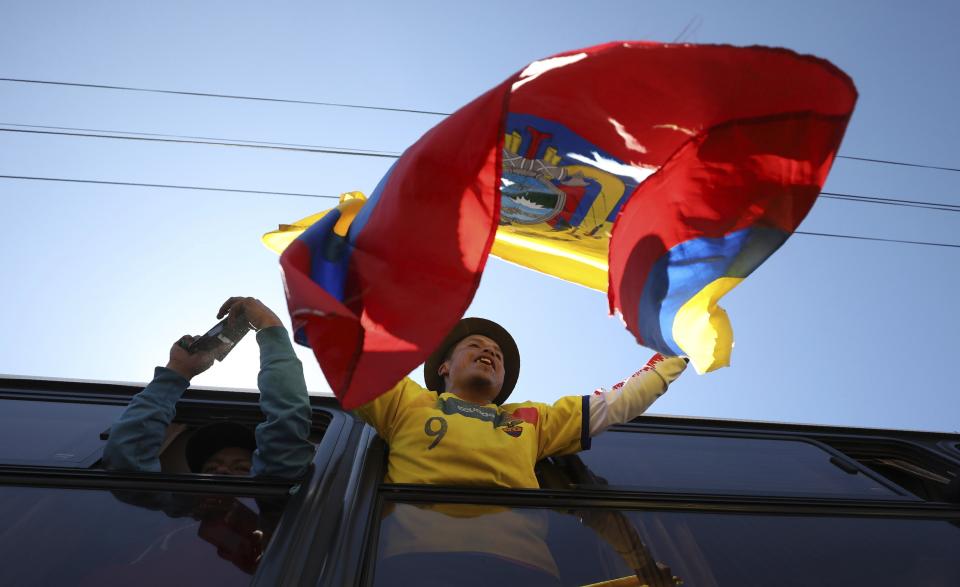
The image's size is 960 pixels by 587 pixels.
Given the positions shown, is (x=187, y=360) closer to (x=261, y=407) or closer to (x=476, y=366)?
(x=261, y=407)

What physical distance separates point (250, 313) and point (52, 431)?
0.94m

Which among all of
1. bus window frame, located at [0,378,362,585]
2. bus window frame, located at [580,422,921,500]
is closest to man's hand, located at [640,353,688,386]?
bus window frame, located at [580,422,921,500]

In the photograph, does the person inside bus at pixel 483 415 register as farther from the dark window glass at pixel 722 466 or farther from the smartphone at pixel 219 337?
the smartphone at pixel 219 337

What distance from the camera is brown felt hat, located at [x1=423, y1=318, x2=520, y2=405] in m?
3.03

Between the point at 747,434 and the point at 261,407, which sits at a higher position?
the point at 261,407

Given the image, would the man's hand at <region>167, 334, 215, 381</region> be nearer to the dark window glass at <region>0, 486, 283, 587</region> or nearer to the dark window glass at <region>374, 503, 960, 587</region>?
the dark window glass at <region>0, 486, 283, 587</region>

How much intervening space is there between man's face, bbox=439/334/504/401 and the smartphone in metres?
0.83

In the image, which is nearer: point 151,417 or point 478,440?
point 151,417

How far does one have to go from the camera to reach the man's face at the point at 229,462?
7.74ft

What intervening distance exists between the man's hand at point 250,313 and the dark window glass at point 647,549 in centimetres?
72

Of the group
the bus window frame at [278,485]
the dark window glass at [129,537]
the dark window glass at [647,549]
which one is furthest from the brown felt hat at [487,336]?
the dark window glass at [129,537]

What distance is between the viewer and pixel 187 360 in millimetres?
2295

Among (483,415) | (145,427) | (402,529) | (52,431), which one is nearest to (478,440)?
(483,415)

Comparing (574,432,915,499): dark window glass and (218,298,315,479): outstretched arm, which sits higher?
(218,298,315,479): outstretched arm
